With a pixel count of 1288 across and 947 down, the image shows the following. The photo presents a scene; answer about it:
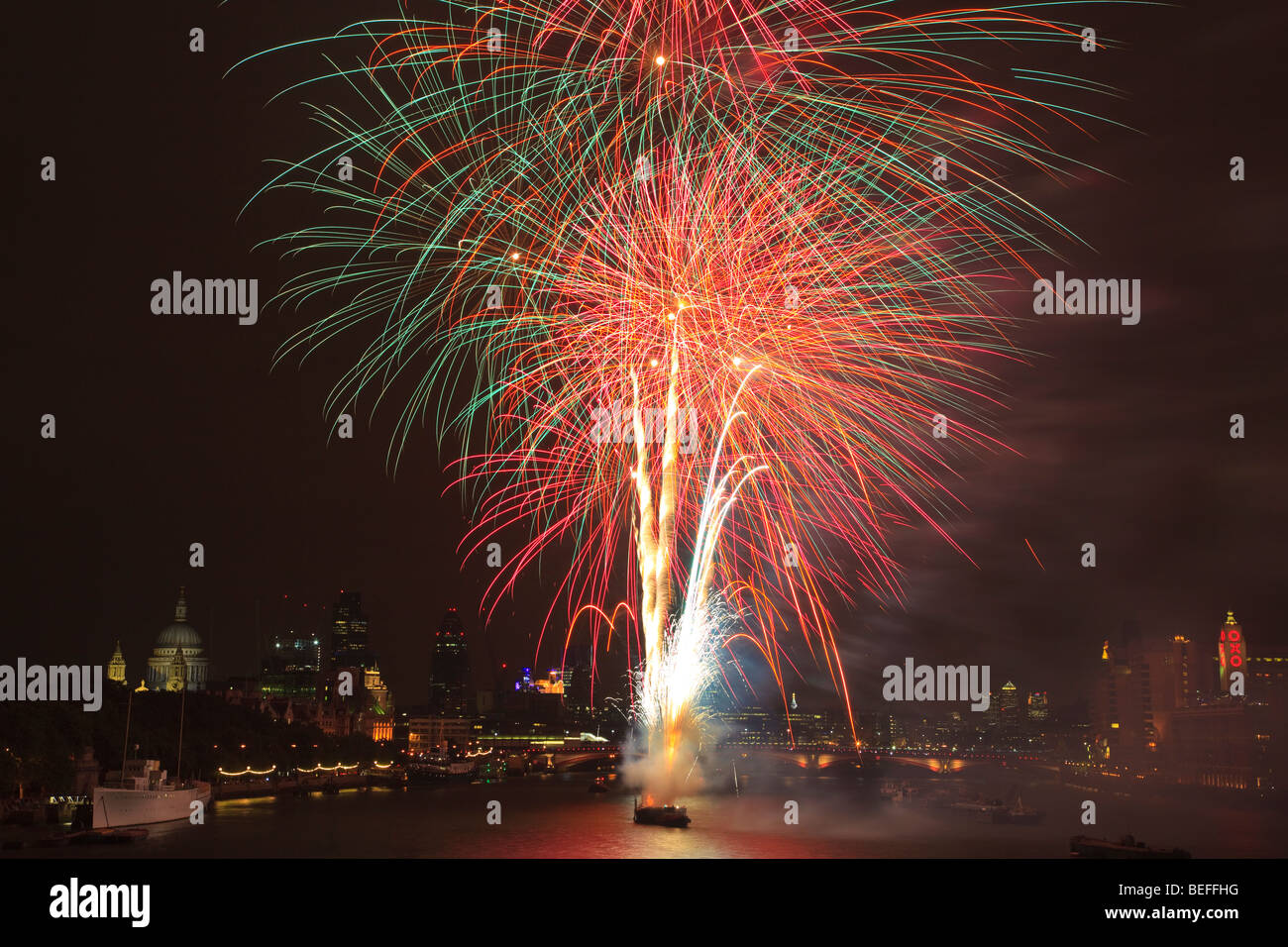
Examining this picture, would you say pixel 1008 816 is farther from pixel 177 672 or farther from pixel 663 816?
pixel 177 672

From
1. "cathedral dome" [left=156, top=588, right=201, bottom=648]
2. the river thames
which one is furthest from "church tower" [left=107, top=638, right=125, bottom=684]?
the river thames

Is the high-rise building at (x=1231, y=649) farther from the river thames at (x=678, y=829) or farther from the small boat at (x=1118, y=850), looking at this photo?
the small boat at (x=1118, y=850)

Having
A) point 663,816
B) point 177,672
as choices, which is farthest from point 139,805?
point 177,672

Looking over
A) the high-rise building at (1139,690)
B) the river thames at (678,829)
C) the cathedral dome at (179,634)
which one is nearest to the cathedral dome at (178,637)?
Answer: the cathedral dome at (179,634)

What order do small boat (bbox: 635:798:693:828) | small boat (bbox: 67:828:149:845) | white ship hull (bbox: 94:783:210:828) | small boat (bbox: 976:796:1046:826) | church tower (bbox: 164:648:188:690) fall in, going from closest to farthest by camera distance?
small boat (bbox: 635:798:693:828), small boat (bbox: 67:828:149:845), white ship hull (bbox: 94:783:210:828), small boat (bbox: 976:796:1046:826), church tower (bbox: 164:648:188:690)

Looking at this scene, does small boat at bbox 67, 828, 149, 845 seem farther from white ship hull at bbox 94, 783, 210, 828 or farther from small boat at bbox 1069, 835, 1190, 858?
small boat at bbox 1069, 835, 1190, 858
